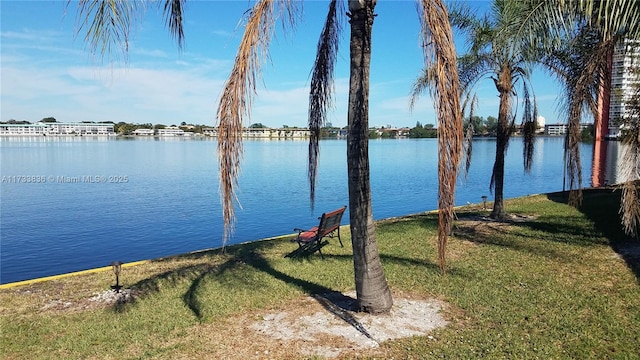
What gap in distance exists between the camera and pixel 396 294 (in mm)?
6340

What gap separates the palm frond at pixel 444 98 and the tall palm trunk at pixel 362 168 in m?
1.13

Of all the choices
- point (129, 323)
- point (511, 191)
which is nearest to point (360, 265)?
point (129, 323)

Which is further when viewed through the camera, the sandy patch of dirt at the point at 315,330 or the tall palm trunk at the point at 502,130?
the tall palm trunk at the point at 502,130

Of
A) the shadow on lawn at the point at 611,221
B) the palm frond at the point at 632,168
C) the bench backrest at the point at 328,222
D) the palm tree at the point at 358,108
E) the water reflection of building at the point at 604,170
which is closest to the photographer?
the palm tree at the point at 358,108

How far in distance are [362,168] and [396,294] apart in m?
2.22

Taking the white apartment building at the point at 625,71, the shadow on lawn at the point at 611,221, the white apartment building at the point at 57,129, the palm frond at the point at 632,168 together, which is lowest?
the shadow on lawn at the point at 611,221

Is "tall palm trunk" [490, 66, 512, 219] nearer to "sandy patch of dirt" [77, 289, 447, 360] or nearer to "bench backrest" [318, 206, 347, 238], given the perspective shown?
"bench backrest" [318, 206, 347, 238]

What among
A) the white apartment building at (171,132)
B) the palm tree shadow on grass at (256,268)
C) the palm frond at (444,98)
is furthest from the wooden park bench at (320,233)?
the white apartment building at (171,132)

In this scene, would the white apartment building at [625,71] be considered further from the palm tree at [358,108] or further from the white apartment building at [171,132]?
the white apartment building at [171,132]

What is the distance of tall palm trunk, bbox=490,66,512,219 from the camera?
38.4 feet

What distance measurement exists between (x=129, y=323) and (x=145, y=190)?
79.9 ft

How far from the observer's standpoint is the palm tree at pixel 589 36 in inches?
220

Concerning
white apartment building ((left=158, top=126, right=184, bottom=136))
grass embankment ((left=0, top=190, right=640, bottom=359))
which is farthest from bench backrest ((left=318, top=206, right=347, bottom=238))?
white apartment building ((left=158, top=126, right=184, bottom=136))

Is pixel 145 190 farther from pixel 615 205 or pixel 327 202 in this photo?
pixel 615 205
